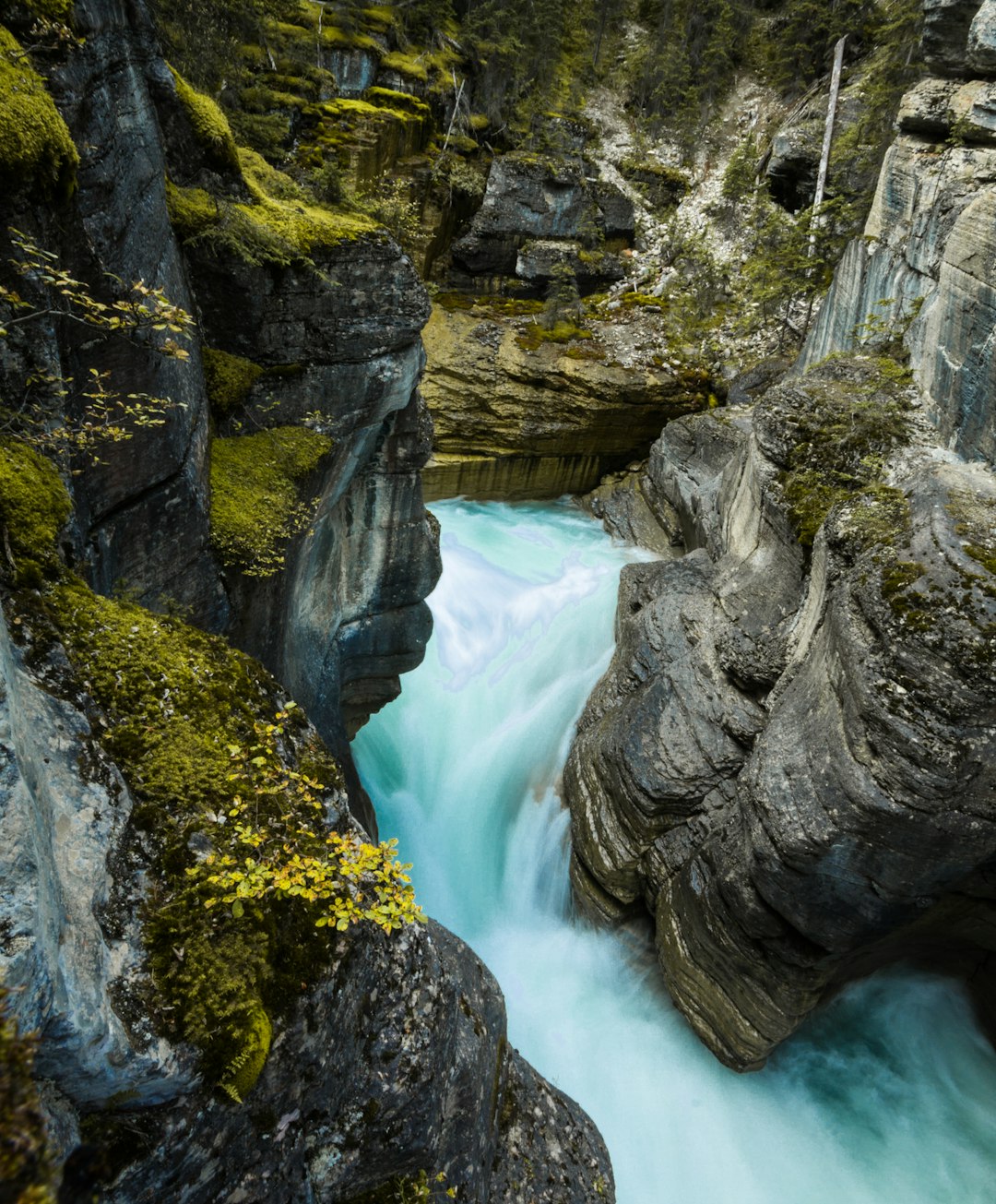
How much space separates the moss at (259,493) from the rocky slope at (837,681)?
6393mm

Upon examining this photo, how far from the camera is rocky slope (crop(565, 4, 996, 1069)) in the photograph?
240 inches

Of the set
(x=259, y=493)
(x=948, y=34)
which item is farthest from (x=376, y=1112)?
(x=948, y=34)

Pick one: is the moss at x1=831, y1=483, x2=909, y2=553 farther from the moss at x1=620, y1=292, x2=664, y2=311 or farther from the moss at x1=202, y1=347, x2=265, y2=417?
the moss at x1=620, y1=292, x2=664, y2=311

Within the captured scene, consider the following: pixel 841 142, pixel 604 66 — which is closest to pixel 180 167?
pixel 841 142

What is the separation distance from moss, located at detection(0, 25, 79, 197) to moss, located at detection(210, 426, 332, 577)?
299cm

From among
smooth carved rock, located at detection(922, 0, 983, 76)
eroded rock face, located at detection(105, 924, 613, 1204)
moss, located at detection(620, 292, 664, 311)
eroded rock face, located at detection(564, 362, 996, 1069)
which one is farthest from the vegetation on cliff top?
moss, located at detection(620, 292, 664, 311)

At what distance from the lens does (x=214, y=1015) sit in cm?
260

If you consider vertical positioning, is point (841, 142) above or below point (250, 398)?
above

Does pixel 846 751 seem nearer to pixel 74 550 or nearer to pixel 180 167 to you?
pixel 74 550

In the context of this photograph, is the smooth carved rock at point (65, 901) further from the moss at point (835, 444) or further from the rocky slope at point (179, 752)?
the moss at point (835, 444)

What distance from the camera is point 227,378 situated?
22.3 feet

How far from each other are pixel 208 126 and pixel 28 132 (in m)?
3.38

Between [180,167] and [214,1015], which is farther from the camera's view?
[180,167]

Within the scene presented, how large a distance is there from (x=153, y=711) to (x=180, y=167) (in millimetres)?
5908
